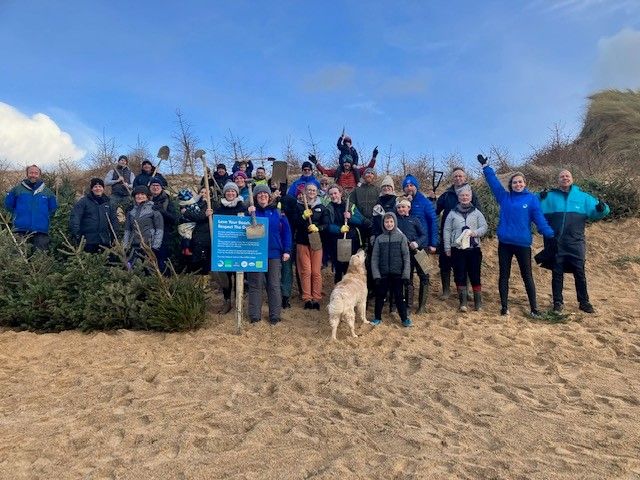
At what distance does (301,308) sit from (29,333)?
13.2ft

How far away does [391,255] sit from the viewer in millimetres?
6840

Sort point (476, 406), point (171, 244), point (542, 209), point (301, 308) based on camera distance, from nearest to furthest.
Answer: point (476, 406), point (542, 209), point (301, 308), point (171, 244)

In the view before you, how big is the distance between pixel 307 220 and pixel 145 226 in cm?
257

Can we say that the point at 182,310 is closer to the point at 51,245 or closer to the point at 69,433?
the point at 69,433

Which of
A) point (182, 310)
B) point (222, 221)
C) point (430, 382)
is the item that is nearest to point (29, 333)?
point (182, 310)

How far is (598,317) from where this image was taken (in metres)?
7.11

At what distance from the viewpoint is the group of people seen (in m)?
7.09

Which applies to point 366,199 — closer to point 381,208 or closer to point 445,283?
point 381,208

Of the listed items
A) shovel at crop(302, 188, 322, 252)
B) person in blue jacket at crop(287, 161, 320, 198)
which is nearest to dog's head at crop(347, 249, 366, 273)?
shovel at crop(302, 188, 322, 252)

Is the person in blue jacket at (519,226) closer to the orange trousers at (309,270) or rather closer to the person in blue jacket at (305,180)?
the orange trousers at (309,270)

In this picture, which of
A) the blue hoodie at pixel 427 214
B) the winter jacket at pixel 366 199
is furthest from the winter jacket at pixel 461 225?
the winter jacket at pixel 366 199

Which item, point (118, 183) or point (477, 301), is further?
point (118, 183)

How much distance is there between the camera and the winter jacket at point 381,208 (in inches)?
290

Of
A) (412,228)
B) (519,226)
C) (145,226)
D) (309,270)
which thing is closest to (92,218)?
(145,226)
